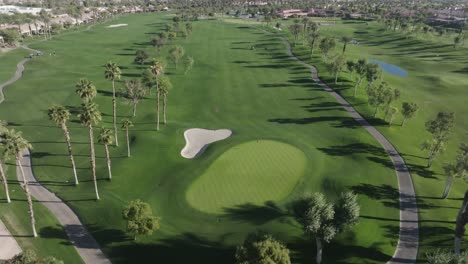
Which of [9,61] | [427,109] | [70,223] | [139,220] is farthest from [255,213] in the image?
[9,61]

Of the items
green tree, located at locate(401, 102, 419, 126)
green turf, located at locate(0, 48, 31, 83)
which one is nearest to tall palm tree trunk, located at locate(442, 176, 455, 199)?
green tree, located at locate(401, 102, 419, 126)

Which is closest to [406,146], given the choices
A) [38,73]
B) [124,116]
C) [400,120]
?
[400,120]

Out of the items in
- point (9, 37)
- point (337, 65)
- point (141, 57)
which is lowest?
point (141, 57)

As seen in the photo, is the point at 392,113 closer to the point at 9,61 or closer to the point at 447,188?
the point at 447,188

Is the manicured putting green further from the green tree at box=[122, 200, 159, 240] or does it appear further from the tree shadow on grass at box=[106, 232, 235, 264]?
the green tree at box=[122, 200, 159, 240]

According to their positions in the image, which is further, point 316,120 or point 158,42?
point 158,42

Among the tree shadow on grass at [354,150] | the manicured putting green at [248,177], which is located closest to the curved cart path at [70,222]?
the manicured putting green at [248,177]
